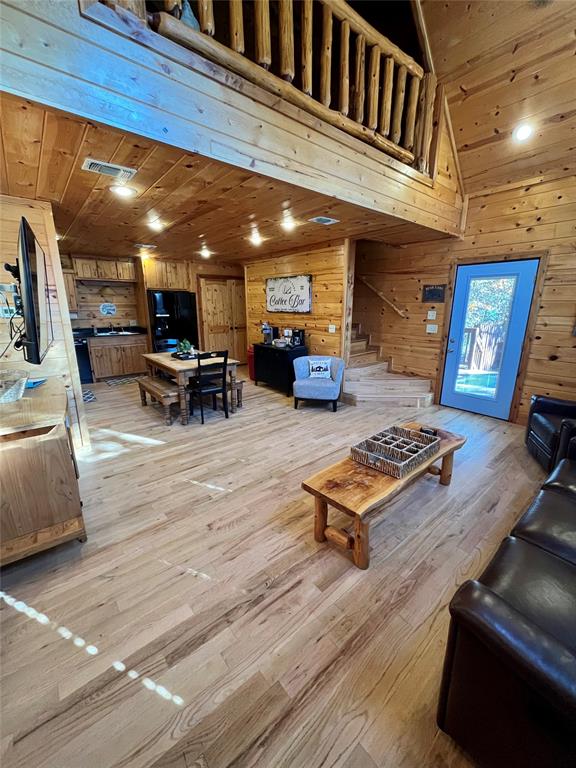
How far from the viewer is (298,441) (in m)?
3.46

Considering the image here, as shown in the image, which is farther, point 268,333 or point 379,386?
point 268,333

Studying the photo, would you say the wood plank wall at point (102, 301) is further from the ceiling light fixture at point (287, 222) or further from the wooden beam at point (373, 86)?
the wooden beam at point (373, 86)

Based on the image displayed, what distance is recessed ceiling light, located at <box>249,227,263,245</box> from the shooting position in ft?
13.2

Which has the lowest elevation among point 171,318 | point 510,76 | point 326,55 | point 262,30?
point 171,318

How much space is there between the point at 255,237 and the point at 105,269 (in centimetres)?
353

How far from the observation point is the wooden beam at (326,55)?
218cm

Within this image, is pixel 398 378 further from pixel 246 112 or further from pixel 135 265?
pixel 135 265

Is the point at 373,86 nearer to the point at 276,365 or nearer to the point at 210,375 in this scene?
the point at 210,375

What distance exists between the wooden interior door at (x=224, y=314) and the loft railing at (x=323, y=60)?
4211 mm

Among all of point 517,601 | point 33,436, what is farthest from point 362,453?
point 33,436

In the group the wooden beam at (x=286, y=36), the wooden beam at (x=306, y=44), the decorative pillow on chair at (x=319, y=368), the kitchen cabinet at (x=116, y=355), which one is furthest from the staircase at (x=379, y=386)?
the kitchen cabinet at (x=116, y=355)

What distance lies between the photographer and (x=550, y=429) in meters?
2.75

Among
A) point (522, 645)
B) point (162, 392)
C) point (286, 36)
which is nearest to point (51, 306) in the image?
point (162, 392)

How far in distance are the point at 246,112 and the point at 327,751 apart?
317cm
